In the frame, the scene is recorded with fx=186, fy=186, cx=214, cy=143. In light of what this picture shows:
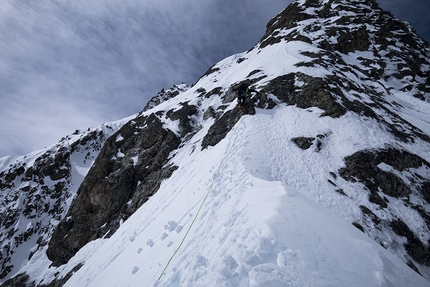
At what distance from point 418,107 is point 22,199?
7654 cm

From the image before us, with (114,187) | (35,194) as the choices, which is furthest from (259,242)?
(35,194)

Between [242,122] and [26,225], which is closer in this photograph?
[242,122]

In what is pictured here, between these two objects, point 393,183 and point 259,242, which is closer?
point 259,242

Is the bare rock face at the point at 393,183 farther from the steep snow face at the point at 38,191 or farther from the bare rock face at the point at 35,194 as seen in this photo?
the bare rock face at the point at 35,194

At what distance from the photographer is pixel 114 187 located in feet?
66.2

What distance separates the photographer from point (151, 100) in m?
89.8

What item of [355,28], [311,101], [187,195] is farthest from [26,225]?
[355,28]

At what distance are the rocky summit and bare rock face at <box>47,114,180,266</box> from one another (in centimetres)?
17

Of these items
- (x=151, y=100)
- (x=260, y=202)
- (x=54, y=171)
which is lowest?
(x=260, y=202)

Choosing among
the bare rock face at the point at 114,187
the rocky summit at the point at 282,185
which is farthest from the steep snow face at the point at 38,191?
the bare rock face at the point at 114,187

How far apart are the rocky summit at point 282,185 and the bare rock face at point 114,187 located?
168mm

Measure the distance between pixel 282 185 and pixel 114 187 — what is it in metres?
19.5

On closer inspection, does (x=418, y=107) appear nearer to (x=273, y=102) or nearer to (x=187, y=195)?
(x=273, y=102)

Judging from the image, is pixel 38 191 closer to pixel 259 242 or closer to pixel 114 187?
pixel 114 187
